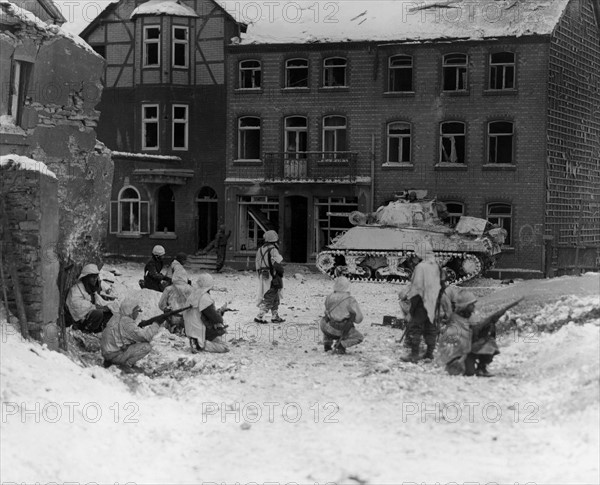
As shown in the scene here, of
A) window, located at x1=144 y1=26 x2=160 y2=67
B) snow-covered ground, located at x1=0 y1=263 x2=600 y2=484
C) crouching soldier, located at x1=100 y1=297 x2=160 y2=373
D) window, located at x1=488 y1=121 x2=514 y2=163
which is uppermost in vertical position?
window, located at x1=144 y1=26 x2=160 y2=67

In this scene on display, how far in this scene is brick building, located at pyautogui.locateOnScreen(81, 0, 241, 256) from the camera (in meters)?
34.5

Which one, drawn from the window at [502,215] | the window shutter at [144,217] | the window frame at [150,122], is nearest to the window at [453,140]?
the window at [502,215]

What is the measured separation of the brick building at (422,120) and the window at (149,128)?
10.8 ft

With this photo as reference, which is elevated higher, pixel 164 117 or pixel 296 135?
pixel 164 117

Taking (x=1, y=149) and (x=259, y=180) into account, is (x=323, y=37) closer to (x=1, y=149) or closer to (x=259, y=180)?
(x=259, y=180)

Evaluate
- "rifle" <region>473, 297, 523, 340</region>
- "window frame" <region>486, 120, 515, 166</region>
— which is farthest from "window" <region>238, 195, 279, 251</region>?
"rifle" <region>473, 297, 523, 340</region>

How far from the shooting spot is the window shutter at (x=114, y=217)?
3578cm

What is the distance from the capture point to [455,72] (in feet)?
103

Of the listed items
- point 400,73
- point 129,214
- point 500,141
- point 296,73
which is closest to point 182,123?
point 129,214

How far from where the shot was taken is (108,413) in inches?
389

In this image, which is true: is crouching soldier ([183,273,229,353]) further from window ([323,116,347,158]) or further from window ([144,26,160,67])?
window ([144,26,160,67])

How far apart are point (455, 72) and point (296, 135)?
20.2ft

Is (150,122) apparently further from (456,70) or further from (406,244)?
(406,244)

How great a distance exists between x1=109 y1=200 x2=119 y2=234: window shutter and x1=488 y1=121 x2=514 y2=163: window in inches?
579
